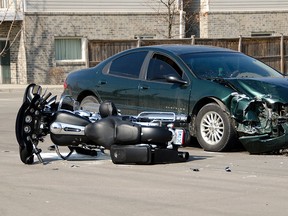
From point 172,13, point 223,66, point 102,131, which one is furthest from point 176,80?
point 172,13

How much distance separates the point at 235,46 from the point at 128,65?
1765 centimetres

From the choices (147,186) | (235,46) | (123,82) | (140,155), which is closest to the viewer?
(147,186)

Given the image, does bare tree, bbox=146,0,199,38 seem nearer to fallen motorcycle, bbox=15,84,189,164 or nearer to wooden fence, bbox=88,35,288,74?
wooden fence, bbox=88,35,288,74

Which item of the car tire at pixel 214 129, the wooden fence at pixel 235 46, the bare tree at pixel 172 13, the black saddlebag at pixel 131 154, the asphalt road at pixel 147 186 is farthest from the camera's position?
the bare tree at pixel 172 13

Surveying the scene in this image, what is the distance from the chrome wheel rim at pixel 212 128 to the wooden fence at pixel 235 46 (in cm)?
1749

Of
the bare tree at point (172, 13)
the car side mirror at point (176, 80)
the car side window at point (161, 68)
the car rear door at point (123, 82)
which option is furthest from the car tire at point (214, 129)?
the bare tree at point (172, 13)

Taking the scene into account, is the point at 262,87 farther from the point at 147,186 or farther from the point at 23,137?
the point at 23,137

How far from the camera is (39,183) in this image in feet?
26.3

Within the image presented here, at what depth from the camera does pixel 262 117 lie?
9891 millimetres

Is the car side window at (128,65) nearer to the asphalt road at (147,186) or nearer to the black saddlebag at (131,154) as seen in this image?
the asphalt road at (147,186)

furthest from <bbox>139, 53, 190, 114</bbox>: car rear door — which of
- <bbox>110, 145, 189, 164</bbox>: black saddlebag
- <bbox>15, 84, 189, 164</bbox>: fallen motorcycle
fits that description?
<bbox>110, 145, 189, 164</bbox>: black saddlebag

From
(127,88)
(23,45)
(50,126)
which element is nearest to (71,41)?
(23,45)

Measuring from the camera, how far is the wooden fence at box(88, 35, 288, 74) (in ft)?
92.9

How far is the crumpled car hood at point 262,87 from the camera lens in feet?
32.4
